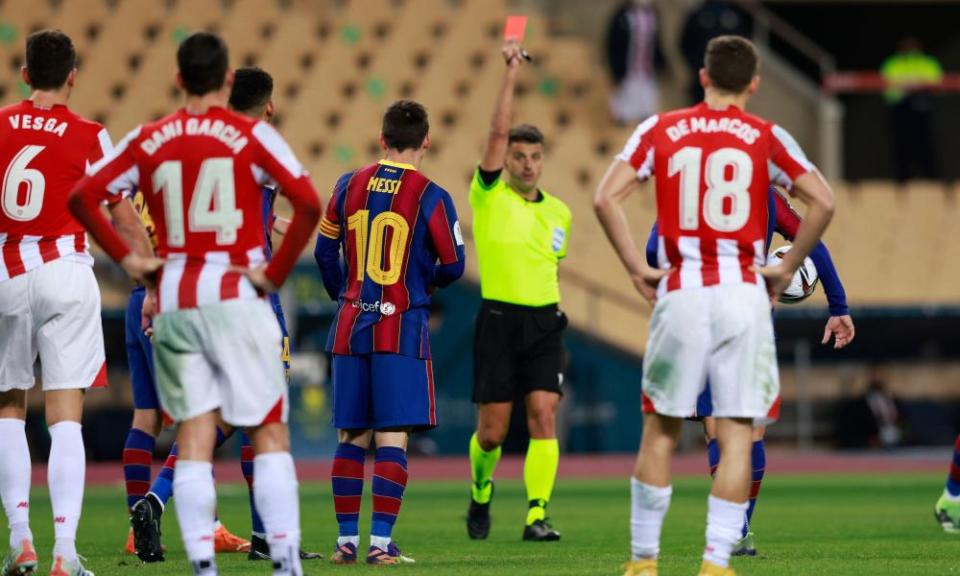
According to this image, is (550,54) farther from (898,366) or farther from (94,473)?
(94,473)

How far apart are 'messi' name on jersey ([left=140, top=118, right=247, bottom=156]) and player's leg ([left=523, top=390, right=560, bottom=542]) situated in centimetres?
396

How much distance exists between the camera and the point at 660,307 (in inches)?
234

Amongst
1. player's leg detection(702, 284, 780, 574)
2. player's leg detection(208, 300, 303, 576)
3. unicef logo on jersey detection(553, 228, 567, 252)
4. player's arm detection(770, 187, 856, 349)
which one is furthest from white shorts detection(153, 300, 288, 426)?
unicef logo on jersey detection(553, 228, 567, 252)

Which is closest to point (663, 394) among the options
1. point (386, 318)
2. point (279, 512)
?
point (279, 512)

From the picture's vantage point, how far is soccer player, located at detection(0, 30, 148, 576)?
22.0 feet

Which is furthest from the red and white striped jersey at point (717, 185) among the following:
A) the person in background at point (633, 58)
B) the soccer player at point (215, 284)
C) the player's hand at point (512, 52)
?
the person in background at point (633, 58)

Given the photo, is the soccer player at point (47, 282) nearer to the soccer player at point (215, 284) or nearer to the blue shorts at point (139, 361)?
the soccer player at point (215, 284)

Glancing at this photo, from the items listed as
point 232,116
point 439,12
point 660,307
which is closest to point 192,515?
point 232,116

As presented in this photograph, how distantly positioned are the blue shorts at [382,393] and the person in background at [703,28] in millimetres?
13304

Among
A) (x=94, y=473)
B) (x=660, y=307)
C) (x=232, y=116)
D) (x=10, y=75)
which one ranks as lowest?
(x=94, y=473)

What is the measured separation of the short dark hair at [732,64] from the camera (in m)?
5.94

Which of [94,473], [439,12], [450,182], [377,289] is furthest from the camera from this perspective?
[439,12]

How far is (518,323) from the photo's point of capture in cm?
958

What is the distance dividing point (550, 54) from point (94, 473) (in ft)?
28.5
